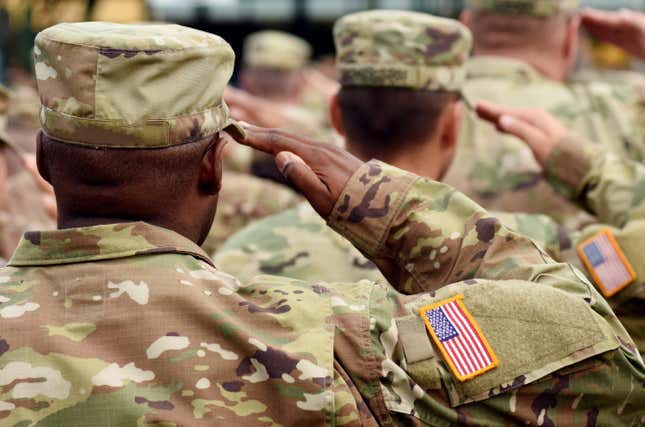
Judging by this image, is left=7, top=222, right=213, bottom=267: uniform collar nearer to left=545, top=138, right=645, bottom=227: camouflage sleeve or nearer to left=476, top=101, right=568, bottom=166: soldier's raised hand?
left=476, top=101, right=568, bottom=166: soldier's raised hand

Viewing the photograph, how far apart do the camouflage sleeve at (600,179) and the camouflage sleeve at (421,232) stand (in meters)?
1.01

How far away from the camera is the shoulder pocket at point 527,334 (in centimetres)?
187

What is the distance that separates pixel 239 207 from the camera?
4832 millimetres

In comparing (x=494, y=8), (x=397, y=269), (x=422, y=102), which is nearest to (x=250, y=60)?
(x=494, y=8)

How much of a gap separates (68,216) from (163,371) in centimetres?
36

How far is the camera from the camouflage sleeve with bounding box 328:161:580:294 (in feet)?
7.00

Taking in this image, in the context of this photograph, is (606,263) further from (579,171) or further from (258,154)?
(258,154)

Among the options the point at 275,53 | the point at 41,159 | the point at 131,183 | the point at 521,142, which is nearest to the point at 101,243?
the point at 131,183

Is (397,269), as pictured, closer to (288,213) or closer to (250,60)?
(288,213)

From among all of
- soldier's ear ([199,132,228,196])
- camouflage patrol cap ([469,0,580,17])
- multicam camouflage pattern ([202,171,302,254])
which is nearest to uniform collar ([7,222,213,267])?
soldier's ear ([199,132,228,196])

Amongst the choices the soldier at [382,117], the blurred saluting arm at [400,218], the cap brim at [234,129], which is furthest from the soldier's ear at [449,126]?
the cap brim at [234,129]

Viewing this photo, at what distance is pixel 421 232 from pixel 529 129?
43.2 inches

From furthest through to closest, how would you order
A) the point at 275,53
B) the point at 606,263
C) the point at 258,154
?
the point at 275,53
the point at 258,154
the point at 606,263

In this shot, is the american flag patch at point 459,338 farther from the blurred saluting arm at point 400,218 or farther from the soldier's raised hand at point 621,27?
the soldier's raised hand at point 621,27
